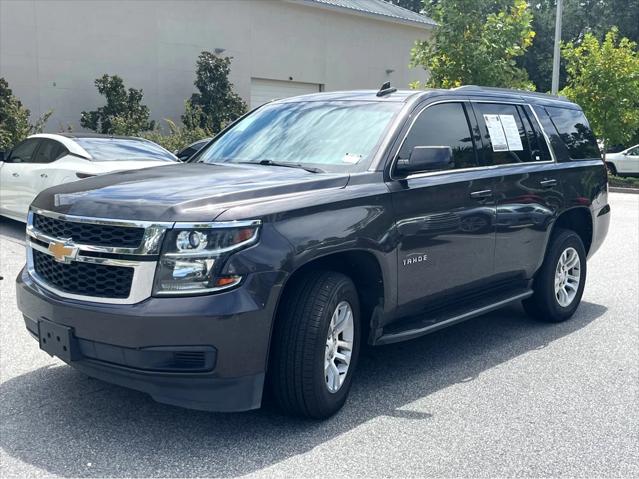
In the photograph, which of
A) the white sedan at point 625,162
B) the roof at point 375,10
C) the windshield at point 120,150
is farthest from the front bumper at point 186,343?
the white sedan at point 625,162

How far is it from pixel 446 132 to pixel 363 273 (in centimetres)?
138

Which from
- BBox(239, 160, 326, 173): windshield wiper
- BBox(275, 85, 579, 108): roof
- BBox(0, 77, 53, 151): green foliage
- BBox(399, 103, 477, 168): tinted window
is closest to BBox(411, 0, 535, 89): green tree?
BBox(0, 77, 53, 151): green foliage

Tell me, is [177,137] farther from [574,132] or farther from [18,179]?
[574,132]

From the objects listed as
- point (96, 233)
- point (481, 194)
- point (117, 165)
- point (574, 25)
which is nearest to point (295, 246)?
point (96, 233)

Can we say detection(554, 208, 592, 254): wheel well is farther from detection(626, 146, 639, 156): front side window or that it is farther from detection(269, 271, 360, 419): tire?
detection(626, 146, 639, 156): front side window

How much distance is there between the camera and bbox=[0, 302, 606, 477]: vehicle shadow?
Result: 3.60 metres

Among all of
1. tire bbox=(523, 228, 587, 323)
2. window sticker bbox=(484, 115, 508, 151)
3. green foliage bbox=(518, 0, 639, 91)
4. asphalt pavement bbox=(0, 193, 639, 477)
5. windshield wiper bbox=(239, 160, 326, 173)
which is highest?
green foliage bbox=(518, 0, 639, 91)

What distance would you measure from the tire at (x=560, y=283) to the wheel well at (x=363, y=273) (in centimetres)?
229

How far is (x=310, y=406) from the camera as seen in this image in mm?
3939

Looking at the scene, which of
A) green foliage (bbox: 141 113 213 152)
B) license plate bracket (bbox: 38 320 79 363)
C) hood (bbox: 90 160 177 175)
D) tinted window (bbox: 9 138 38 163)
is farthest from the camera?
green foliage (bbox: 141 113 213 152)

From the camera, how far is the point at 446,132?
5148 mm

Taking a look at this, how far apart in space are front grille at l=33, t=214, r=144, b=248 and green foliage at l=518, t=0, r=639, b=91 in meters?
44.8

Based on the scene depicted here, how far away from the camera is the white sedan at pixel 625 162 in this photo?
27.0 meters

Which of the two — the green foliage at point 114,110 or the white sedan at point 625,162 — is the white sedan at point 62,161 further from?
the white sedan at point 625,162
